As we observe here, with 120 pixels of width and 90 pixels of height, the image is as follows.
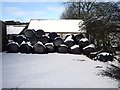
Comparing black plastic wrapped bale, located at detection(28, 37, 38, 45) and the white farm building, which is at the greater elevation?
the white farm building

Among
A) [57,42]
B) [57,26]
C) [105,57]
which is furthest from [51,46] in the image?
[57,26]

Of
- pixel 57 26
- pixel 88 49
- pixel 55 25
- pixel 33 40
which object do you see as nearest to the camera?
pixel 88 49

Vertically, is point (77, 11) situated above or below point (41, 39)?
above

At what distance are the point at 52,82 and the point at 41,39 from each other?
10688 mm

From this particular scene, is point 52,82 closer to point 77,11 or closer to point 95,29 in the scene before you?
point 95,29

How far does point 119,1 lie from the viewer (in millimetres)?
7434

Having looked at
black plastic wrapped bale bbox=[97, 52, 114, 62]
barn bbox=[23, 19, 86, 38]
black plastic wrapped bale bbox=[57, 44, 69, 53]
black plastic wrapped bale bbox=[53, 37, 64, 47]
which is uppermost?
barn bbox=[23, 19, 86, 38]

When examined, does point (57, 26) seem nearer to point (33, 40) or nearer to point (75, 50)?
point (33, 40)

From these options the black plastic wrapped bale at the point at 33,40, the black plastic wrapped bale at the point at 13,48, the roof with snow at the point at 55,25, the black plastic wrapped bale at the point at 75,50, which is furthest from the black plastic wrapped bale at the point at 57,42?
the roof with snow at the point at 55,25

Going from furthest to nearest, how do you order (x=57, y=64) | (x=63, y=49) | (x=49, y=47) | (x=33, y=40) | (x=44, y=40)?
(x=33, y=40)
(x=44, y=40)
(x=49, y=47)
(x=63, y=49)
(x=57, y=64)

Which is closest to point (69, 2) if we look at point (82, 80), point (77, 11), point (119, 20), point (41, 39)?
point (77, 11)

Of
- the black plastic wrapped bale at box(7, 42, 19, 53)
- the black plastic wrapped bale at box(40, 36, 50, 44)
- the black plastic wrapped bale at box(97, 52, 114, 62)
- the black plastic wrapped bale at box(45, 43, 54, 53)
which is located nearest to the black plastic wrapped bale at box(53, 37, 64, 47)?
the black plastic wrapped bale at box(45, 43, 54, 53)

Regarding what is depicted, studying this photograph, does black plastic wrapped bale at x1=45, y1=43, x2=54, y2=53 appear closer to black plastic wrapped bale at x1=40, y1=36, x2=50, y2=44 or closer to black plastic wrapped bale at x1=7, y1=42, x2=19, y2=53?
black plastic wrapped bale at x1=40, y1=36, x2=50, y2=44

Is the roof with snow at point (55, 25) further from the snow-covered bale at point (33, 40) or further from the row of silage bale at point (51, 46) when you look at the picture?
the row of silage bale at point (51, 46)
